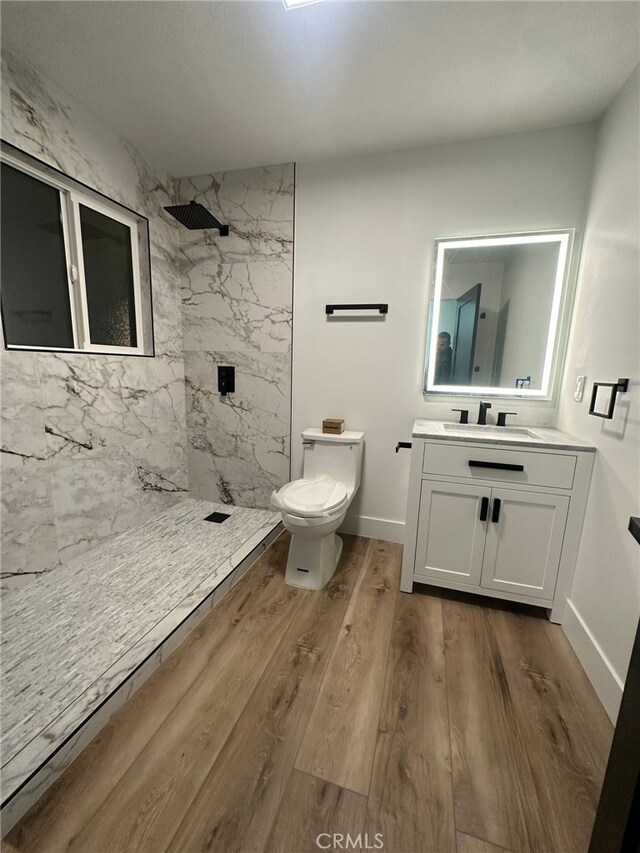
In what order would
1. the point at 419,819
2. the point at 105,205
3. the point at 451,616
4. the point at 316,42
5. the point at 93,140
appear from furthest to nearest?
1. the point at 105,205
2. the point at 93,140
3. the point at 451,616
4. the point at 316,42
5. the point at 419,819

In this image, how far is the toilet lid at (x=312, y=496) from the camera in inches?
65.0

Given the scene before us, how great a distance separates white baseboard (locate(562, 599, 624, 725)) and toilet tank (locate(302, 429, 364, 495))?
1.18 meters

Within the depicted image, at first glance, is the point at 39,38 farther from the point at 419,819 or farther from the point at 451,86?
the point at 419,819

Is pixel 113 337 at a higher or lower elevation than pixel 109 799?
higher

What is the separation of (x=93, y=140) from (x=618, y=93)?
8.60 ft

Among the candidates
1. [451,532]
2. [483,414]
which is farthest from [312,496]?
[483,414]

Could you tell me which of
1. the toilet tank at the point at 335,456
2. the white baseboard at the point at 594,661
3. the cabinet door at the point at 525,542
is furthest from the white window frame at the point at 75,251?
the white baseboard at the point at 594,661

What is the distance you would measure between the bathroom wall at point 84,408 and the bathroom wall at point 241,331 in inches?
6.1

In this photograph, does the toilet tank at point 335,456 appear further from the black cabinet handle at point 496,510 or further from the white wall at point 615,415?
the white wall at point 615,415

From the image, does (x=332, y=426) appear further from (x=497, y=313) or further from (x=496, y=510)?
(x=497, y=313)

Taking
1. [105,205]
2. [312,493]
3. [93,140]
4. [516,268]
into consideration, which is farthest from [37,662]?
[516,268]

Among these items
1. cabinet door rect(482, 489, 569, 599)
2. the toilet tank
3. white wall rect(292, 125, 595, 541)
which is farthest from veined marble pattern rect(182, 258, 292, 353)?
cabinet door rect(482, 489, 569, 599)

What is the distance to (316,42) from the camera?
1363 millimetres

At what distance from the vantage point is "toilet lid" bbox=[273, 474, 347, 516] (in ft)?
5.41
